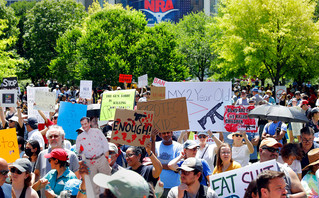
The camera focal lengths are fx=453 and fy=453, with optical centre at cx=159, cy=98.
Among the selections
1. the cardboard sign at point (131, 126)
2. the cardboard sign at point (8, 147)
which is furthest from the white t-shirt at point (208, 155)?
the cardboard sign at point (8, 147)

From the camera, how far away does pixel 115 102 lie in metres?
9.55

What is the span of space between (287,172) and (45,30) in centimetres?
4480

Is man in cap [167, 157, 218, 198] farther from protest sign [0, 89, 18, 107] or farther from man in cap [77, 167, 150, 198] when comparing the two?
protest sign [0, 89, 18, 107]

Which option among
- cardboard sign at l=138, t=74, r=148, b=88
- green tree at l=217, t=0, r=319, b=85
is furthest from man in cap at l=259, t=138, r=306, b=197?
green tree at l=217, t=0, r=319, b=85

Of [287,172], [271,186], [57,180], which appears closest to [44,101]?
[57,180]

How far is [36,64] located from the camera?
4706cm

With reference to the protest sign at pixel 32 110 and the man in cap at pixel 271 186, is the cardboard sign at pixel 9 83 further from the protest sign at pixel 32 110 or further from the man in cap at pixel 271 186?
the man in cap at pixel 271 186

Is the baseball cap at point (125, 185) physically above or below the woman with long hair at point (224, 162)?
above

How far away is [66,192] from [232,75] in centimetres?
3298

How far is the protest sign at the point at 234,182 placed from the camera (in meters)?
5.19

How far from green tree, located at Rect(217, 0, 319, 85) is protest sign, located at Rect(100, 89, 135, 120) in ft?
60.9

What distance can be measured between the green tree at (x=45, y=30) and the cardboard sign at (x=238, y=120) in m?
39.8

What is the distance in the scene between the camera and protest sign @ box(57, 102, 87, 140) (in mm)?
9336

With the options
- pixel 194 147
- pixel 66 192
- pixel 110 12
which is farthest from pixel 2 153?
pixel 110 12
